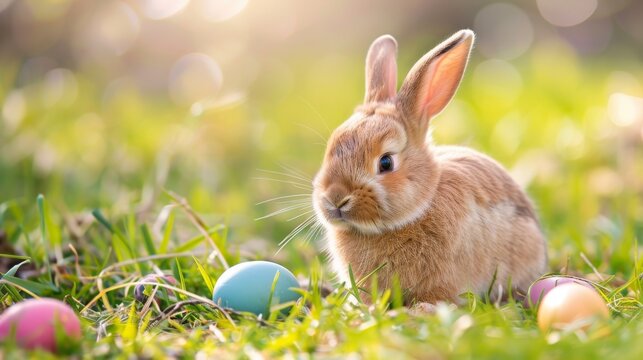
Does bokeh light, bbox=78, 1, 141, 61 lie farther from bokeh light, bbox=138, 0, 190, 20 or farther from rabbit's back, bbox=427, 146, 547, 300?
rabbit's back, bbox=427, 146, 547, 300

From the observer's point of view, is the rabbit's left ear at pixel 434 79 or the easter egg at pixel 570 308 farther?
the rabbit's left ear at pixel 434 79

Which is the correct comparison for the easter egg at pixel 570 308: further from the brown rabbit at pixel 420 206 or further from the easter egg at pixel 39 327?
the easter egg at pixel 39 327

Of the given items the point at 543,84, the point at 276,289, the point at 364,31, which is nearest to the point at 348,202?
the point at 276,289

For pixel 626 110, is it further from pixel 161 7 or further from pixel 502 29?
pixel 161 7

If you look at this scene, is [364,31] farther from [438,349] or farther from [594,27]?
[438,349]

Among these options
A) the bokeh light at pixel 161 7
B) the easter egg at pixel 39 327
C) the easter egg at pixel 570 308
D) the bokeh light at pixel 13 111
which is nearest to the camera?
the easter egg at pixel 39 327

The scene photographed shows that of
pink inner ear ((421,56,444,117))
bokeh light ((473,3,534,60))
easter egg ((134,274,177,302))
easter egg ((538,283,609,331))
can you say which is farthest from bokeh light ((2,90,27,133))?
bokeh light ((473,3,534,60))

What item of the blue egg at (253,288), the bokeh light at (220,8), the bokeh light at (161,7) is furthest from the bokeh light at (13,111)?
the bokeh light at (220,8)
